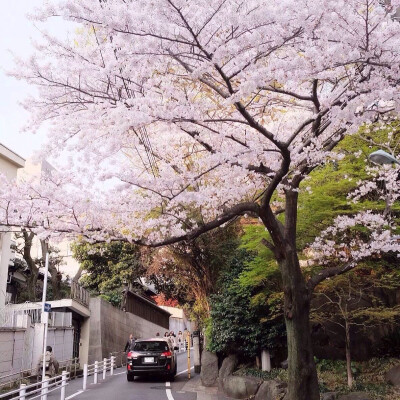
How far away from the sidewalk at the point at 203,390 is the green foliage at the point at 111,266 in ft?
41.4

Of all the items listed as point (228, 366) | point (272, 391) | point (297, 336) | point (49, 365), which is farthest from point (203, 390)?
point (297, 336)

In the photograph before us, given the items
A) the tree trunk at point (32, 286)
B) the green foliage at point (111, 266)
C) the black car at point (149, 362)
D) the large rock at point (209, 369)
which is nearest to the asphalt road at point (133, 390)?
the black car at point (149, 362)

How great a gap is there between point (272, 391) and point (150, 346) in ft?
24.6

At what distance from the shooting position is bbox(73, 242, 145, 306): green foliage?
2917cm

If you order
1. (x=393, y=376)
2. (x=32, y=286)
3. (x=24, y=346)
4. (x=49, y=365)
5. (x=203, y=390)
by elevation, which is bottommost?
(x=203, y=390)

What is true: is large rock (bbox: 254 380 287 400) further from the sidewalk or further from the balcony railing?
the balcony railing

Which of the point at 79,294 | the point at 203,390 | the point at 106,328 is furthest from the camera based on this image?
the point at 106,328

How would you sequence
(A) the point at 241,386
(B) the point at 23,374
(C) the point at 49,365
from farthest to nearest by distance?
(B) the point at 23,374 < (C) the point at 49,365 < (A) the point at 241,386

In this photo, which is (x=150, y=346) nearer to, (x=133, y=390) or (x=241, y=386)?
(x=133, y=390)

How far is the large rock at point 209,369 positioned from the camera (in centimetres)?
1583

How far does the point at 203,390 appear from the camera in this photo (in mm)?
15023

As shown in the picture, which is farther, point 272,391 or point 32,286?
point 32,286

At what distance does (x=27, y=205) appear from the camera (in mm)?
9695

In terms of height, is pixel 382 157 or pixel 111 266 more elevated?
pixel 111 266
